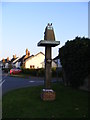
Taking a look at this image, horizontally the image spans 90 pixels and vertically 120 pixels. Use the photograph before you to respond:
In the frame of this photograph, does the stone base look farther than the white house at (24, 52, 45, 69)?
No

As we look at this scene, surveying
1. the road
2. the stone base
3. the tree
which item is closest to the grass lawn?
the stone base

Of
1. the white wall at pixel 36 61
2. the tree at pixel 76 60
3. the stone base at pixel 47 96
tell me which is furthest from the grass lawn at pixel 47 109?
the white wall at pixel 36 61

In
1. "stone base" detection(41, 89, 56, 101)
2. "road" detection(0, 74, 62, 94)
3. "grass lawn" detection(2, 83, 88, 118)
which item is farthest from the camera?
"road" detection(0, 74, 62, 94)

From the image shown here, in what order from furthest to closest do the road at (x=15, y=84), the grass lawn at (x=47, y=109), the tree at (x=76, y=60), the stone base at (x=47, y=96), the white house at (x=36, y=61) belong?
the white house at (x=36, y=61), the road at (x=15, y=84), the tree at (x=76, y=60), the stone base at (x=47, y=96), the grass lawn at (x=47, y=109)

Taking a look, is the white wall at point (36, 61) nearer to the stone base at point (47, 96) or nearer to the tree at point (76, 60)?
the tree at point (76, 60)

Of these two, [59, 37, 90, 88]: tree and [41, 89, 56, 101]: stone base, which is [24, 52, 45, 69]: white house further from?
[41, 89, 56, 101]: stone base

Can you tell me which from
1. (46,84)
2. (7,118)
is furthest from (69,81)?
(7,118)

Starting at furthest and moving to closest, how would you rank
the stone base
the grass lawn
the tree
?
the tree, the stone base, the grass lawn

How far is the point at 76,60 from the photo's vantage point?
1323 cm

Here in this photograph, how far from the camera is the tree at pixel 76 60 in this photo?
12.5 m

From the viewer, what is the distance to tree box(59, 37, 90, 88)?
1253 centimetres

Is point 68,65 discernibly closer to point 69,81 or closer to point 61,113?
point 69,81

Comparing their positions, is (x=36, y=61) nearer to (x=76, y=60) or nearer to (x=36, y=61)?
(x=36, y=61)

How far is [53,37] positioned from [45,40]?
46 cm
